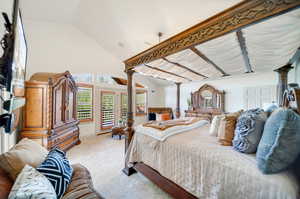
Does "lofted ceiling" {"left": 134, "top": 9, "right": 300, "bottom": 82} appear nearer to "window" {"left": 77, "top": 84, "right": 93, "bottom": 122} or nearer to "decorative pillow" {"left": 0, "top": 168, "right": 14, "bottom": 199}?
Answer: "decorative pillow" {"left": 0, "top": 168, "right": 14, "bottom": 199}

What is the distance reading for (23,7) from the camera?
287 centimetres

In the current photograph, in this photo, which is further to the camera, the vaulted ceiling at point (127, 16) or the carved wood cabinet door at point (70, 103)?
the carved wood cabinet door at point (70, 103)

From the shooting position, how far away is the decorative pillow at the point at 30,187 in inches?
25.6

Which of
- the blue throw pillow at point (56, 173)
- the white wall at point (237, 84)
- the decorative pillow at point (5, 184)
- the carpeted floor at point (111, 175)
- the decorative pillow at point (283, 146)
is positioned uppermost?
the white wall at point (237, 84)

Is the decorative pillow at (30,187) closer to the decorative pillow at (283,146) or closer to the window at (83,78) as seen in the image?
the decorative pillow at (283,146)

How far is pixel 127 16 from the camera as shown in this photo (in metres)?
2.93

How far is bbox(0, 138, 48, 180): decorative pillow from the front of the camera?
2.88 ft

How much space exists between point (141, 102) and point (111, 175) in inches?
176

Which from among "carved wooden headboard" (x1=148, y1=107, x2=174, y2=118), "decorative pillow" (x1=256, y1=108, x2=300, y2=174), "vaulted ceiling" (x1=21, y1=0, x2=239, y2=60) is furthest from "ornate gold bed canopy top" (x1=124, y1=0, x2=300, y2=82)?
"carved wooden headboard" (x1=148, y1=107, x2=174, y2=118)

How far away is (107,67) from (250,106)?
5224 mm

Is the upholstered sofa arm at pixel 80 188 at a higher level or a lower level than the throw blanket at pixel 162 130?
lower

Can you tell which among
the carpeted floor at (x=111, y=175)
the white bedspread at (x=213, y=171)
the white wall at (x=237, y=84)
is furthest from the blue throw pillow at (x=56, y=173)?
the white wall at (x=237, y=84)

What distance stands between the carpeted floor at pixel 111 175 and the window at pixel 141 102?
298cm

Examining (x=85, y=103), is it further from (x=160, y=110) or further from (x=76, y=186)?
(x=76, y=186)
